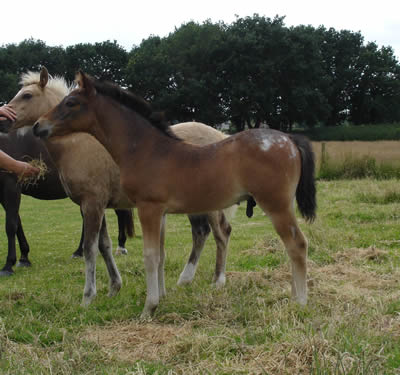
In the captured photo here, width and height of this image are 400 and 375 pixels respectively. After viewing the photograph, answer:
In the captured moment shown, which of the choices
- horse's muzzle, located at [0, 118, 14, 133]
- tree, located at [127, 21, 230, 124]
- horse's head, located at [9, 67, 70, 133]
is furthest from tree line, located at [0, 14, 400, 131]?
horse's muzzle, located at [0, 118, 14, 133]

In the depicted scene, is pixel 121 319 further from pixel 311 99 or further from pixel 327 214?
pixel 311 99

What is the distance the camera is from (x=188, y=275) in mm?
5949

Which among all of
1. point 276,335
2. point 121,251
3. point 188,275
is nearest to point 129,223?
point 121,251

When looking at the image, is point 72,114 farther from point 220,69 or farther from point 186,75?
point 186,75

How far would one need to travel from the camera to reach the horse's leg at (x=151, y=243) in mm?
4566

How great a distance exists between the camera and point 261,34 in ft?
138

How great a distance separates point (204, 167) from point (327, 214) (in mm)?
6458

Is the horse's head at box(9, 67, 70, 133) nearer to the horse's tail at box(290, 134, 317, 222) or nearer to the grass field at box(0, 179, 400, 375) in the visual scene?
the grass field at box(0, 179, 400, 375)

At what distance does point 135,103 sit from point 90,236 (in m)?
1.52

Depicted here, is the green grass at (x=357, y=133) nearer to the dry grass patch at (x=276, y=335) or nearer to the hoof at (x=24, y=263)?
the hoof at (x=24, y=263)

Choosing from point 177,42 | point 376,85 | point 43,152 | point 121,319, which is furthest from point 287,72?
point 121,319

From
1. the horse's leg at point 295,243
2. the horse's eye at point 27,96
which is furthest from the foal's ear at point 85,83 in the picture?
the horse's leg at point 295,243

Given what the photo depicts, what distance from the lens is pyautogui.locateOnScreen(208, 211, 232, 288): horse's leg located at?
582 cm

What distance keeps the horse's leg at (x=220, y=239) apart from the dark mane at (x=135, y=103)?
5.00 ft
